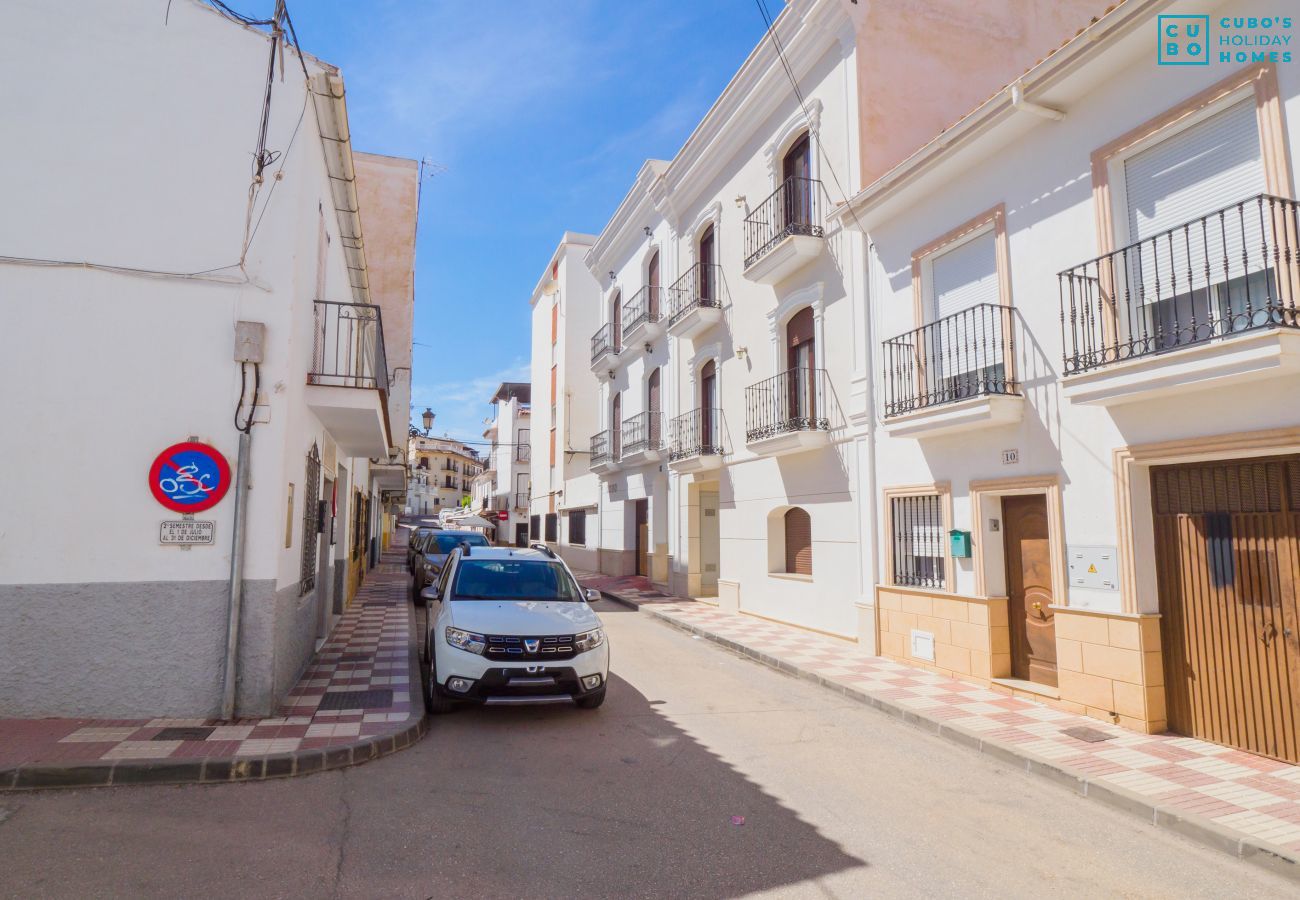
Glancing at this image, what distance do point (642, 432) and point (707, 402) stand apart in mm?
4098

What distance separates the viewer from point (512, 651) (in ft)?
23.7

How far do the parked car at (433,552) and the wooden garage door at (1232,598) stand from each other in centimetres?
1443

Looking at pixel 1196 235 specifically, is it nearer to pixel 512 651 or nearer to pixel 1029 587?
pixel 1029 587

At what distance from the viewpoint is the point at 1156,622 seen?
7102 mm

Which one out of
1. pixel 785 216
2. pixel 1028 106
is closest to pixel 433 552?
pixel 785 216

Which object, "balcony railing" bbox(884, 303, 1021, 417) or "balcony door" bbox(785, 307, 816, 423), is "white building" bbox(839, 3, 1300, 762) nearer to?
"balcony railing" bbox(884, 303, 1021, 417)

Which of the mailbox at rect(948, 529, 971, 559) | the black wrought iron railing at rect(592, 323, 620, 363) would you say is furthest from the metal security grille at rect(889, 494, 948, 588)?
the black wrought iron railing at rect(592, 323, 620, 363)

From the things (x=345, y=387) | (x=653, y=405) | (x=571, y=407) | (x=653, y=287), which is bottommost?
(x=345, y=387)

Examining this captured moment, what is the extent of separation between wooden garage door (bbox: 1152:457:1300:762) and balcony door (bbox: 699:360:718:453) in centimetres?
1084

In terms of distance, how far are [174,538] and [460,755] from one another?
321 cm

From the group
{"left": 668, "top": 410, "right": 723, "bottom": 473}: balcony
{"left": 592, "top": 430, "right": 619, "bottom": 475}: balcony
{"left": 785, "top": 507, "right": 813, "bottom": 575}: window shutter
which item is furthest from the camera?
{"left": 592, "top": 430, "right": 619, "bottom": 475}: balcony

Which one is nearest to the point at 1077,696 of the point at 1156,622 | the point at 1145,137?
the point at 1156,622

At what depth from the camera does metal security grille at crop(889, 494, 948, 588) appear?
390 inches

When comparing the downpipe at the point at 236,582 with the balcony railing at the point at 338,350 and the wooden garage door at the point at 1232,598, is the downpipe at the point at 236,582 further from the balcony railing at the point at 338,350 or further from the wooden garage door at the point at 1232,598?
the wooden garage door at the point at 1232,598
